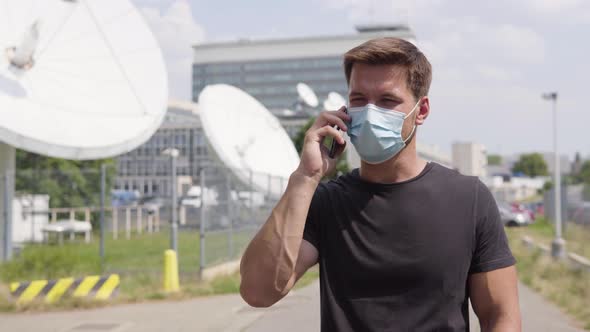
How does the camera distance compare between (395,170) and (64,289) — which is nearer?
(395,170)

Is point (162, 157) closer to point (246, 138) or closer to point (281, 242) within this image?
point (246, 138)

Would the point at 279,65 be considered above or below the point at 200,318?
above

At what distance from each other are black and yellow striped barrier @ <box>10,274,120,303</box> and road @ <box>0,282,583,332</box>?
1.57 ft

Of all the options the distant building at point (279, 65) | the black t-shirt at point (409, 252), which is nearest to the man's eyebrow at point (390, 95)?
the black t-shirt at point (409, 252)

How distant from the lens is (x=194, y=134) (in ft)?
324

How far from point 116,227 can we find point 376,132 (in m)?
26.2

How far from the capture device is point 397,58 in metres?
2.49

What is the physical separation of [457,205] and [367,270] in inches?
15.3

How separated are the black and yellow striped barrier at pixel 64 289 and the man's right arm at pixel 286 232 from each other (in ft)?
30.0

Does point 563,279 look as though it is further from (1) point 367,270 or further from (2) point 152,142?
(2) point 152,142

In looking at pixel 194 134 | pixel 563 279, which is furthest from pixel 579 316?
pixel 194 134

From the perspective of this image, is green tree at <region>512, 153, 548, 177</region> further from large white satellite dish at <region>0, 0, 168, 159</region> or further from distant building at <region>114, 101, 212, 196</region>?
large white satellite dish at <region>0, 0, 168, 159</region>

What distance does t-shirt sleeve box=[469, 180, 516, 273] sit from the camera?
8.23 feet

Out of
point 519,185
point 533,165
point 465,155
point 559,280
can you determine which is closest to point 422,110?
point 559,280
